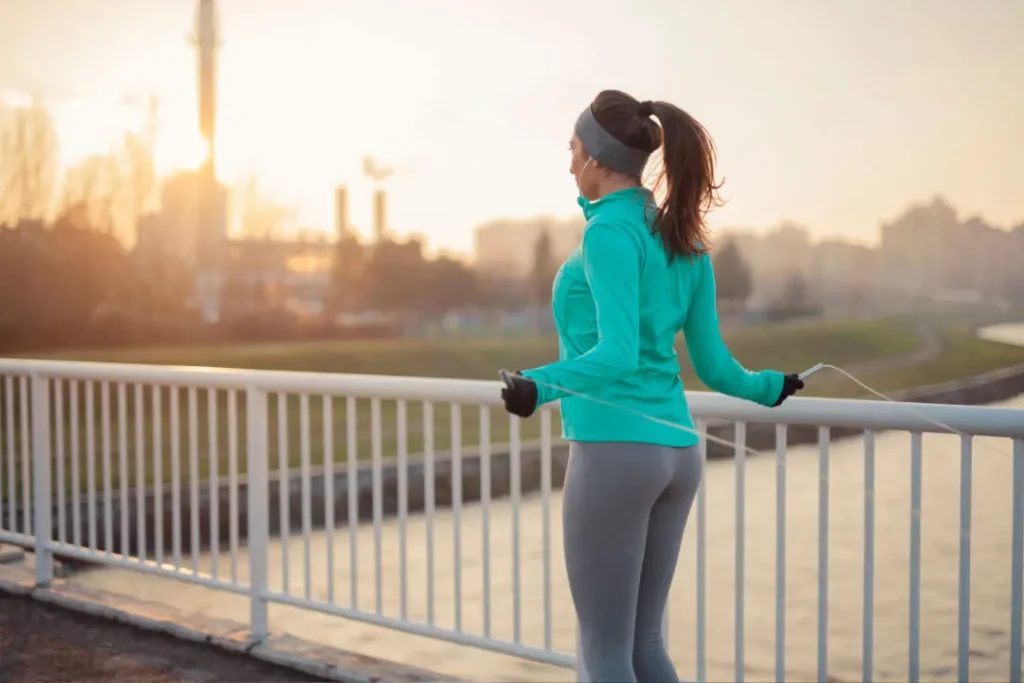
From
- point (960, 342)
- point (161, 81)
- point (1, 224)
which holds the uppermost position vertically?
point (161, 81)

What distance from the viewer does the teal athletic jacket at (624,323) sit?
5.12 ft

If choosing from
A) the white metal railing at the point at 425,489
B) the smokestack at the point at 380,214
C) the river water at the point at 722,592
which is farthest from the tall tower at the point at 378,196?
the white metal railing at the point at 425,489

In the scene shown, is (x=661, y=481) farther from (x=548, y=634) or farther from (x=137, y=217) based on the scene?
(x=137, y=217)

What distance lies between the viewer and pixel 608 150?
67.3 inches

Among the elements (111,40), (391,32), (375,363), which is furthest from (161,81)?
(391,32)

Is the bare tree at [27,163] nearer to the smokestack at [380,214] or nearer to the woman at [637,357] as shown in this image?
the smokestack at [380,214]

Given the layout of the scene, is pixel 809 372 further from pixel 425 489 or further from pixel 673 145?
pixel 425 489

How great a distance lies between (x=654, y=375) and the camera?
5.59 feet

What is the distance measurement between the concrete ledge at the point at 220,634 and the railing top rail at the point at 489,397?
2.80 feet

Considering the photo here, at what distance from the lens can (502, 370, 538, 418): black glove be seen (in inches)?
60.8

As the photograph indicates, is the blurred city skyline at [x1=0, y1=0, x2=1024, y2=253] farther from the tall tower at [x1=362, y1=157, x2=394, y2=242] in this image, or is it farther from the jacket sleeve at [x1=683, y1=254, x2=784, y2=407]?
the jacket sleeve at [x1=683, y1=254, x2=784, y2=407]

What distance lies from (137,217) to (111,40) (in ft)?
21.6

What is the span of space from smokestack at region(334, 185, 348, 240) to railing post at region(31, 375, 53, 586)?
45321 millimetres

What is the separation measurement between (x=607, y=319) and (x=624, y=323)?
3 centimetres
